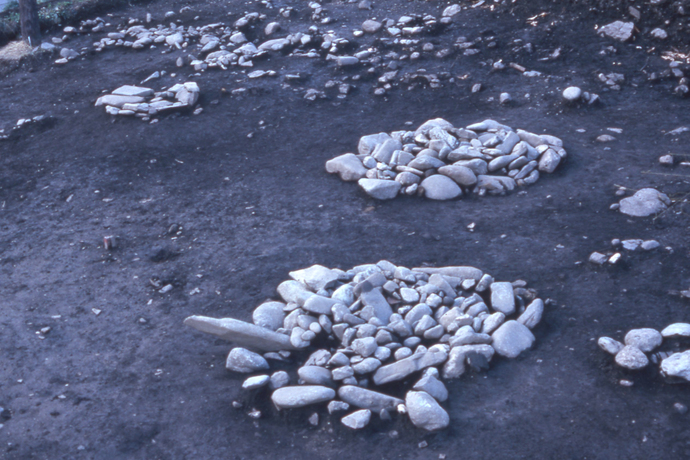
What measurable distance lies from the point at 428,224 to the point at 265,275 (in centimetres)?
122

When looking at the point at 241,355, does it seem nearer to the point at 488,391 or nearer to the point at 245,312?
the point at 245,312

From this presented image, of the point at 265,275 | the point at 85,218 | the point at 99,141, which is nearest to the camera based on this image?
the point at 265,275

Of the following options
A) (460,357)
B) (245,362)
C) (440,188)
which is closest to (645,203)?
(440,188)

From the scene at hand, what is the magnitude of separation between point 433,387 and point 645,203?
2.30m

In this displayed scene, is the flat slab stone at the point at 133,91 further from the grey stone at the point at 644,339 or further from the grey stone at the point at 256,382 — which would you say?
the grey stone at the point at 644,339

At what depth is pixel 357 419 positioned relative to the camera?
2.77 m

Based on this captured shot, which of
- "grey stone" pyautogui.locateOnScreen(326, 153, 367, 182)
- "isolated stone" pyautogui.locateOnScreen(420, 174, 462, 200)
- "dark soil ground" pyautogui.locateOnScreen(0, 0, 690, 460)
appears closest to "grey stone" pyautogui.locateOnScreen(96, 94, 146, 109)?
"dark soil ground" pyautogui.locateOnScreen(0, 0, 690, 460)

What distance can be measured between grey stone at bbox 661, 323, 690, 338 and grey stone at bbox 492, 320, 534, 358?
63cm

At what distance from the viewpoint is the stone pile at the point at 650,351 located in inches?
110

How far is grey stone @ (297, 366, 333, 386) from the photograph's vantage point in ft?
9.79

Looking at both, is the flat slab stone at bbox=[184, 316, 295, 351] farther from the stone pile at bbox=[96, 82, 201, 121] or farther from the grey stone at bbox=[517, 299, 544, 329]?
the stone pile at bbox=[96, 82, 201, 121]

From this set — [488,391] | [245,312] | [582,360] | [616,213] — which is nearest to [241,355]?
[245,312]

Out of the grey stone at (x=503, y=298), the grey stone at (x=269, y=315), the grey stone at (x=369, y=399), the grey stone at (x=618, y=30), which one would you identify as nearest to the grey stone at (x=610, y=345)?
the grey stone at (x=503, y=298)

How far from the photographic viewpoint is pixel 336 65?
6.93 meters
